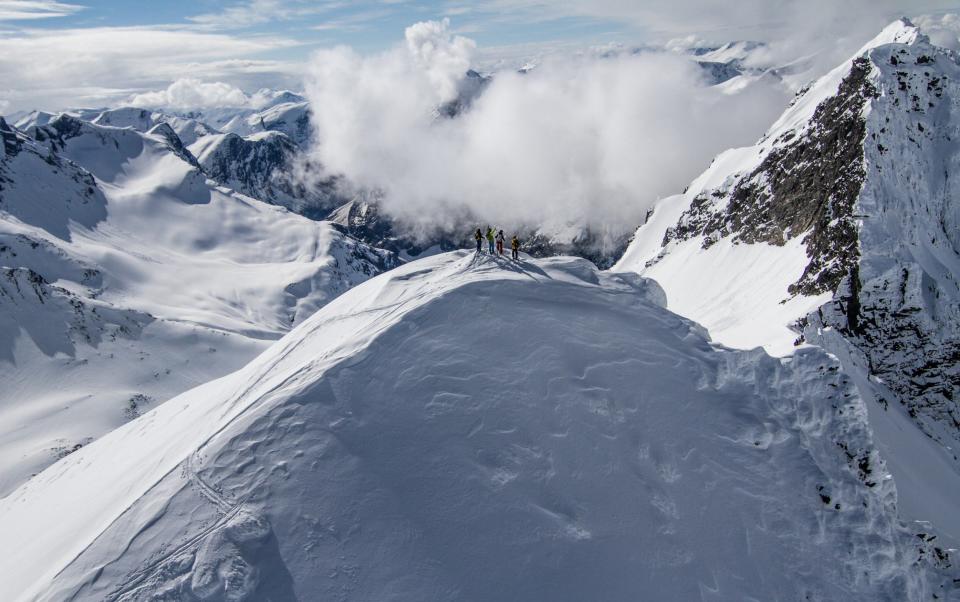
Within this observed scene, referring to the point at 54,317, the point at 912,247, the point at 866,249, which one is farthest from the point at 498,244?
the point at 54,317

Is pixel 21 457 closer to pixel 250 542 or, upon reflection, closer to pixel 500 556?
pixel 250 542

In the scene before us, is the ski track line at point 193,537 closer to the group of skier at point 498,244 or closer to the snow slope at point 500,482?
the snow slope at point 500,482

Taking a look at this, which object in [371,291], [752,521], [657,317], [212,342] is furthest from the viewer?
[212,342]

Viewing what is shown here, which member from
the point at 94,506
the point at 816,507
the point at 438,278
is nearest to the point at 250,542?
the point at 94,506

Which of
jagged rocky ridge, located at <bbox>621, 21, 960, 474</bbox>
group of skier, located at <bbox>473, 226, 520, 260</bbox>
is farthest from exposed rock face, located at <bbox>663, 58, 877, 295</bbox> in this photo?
group of skier, located at <bbox>473, 226, 520, 260</bbox>

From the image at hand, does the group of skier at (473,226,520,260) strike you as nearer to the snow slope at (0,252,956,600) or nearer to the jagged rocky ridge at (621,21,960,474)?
the snow slope at (0,252,956,600)

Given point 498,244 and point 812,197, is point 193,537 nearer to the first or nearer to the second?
point 498,244

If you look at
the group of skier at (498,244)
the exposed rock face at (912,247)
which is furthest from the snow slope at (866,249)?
the group of skier at (498,244)
